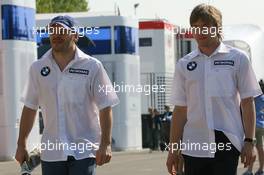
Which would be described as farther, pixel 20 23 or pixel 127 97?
pixel 127 97

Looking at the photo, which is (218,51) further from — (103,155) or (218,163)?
(103,155)

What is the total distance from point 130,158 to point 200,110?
59.0ft

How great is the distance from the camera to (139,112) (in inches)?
1217

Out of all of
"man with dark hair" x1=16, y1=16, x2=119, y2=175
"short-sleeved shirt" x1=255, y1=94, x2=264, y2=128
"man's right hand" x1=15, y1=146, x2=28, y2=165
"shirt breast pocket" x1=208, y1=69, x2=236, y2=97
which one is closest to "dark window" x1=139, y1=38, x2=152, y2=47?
"short-sleeved shirt" x1=255, y1=94, x2=264, y2=128

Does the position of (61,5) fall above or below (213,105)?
above

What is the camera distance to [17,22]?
75.5 ft

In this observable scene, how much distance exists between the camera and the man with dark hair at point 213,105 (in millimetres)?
6715

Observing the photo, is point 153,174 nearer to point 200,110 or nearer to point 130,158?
point 130,158

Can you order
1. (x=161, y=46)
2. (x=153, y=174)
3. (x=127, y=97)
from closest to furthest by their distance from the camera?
1. (x=153, y=174)
2. (x=127, y=97)
3. (x=161, y=46)

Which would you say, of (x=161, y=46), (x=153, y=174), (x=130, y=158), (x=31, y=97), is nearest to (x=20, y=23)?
(x=130, y=158)

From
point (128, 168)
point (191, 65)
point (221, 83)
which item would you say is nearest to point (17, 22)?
point (128, 168)

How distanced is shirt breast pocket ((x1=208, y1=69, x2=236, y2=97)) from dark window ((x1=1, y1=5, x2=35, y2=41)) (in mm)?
16422

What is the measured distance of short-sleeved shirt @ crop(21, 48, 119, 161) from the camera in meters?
6.98

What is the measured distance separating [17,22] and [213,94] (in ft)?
54.8
